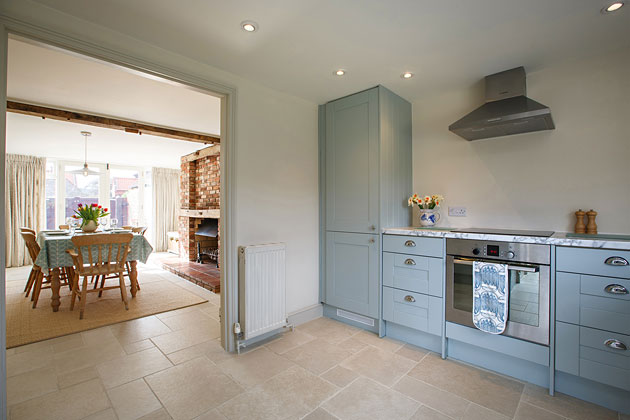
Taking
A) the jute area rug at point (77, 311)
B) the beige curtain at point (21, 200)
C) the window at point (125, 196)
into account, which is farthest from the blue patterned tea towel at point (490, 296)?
the window at point (125, 196)

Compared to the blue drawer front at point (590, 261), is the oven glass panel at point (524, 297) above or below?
below

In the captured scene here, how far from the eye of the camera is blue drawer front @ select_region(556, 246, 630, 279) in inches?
66.9

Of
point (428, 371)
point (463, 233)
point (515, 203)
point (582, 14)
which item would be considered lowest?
point (428, 371)

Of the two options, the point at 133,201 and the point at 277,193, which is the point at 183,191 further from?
the point at 277,193

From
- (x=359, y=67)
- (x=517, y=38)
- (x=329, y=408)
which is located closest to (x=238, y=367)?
(x=329, y=408)

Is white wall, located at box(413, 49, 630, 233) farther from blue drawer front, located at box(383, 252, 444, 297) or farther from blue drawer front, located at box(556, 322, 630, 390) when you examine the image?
blue drawer front, located at box(556, 322, 630, 390)

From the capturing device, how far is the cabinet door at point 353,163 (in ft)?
9.36

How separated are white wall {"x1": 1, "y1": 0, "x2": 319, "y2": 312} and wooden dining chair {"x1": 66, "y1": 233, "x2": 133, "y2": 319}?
1877 mm

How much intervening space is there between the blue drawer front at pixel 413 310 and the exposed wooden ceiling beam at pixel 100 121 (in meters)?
4.07

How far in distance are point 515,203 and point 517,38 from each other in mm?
1330

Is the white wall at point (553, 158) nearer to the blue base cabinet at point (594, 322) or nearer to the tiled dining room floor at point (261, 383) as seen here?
the blue base cabinet at point (594, 322)

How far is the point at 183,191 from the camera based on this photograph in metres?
6.61

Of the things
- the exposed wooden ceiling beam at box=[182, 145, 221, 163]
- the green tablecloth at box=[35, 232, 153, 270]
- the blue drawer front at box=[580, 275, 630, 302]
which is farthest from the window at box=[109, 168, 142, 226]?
the blue drawer front at box=[580, 275, 630, 302]

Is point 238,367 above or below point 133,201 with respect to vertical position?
below
